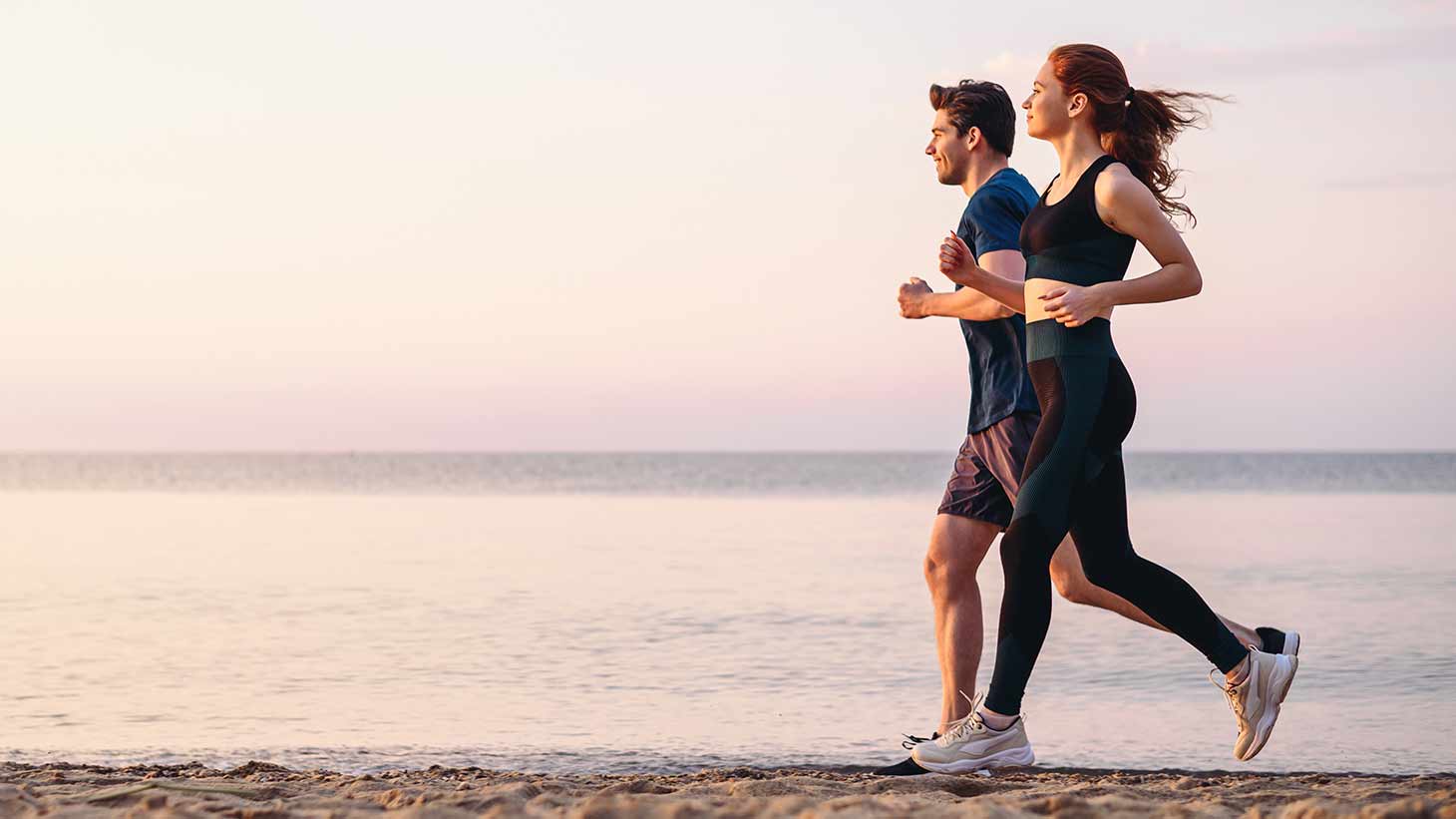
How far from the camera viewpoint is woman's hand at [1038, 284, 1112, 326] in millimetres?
3834

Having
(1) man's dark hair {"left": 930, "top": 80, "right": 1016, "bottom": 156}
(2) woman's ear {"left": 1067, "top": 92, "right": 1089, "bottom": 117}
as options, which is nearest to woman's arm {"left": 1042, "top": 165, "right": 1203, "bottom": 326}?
(2) woman's ear {"left": 1067, "top": 92, "right": 1089, "bottom": 117}

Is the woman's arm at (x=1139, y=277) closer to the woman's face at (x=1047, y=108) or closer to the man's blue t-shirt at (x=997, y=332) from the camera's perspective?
the woman's face at (x=1047, y=108)

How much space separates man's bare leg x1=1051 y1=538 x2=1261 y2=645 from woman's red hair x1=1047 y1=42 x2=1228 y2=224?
101cm

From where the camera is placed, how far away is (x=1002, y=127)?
4457mm

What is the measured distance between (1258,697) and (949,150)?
180cm

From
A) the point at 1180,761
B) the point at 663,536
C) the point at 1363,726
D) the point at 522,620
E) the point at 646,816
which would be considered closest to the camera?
the point at 646,816

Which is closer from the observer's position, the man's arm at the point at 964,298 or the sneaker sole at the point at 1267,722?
the sneaker sole at the point at 1267,722

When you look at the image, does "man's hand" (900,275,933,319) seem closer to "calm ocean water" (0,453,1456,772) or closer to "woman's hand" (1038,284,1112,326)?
"woman's hand" (1038,284,1112,326)

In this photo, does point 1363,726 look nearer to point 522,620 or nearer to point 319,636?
point 522,620

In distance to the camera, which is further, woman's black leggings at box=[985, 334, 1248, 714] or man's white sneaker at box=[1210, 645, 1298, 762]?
man's white sneaker at box=[1210, 645, 1298, 762]

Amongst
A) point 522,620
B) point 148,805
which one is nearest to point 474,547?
point 522,620

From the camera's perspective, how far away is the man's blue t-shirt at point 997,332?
427cm

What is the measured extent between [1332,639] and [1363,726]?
2.22 meters

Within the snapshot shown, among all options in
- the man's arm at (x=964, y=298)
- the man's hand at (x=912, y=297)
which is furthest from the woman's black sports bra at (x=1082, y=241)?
the man's hand at (x=912, y=297)
